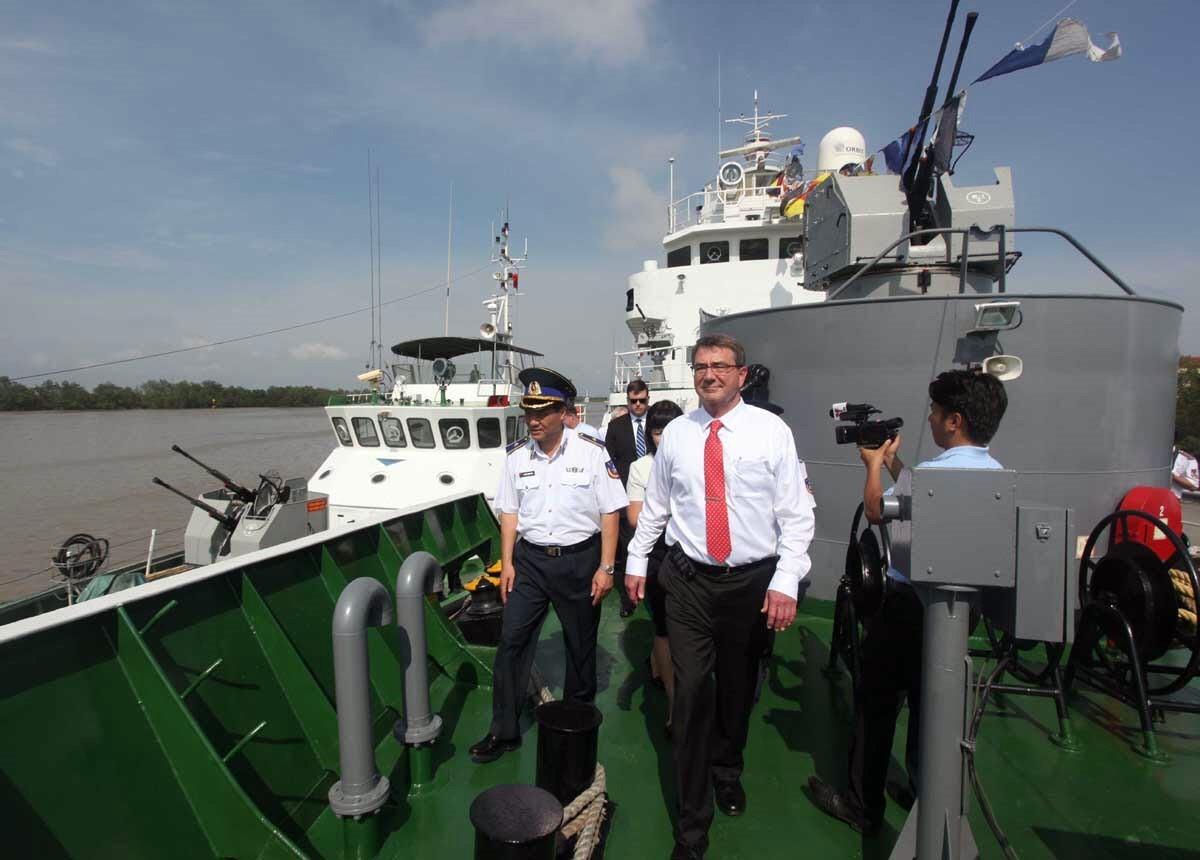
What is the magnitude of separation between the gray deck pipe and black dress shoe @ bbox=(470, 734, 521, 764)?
0.73m

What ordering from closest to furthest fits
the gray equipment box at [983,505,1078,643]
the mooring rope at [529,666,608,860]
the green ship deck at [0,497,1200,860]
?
the gray equipment box at [983,505,1078,643] < the green ship deck at [0,497,1200,860] < the mooring rope at [529,666,608,860]

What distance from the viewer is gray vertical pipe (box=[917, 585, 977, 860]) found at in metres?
1.56

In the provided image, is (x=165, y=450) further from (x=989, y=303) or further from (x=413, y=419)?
(x=989, y=303)

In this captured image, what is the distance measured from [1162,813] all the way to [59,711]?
3683 millimetres

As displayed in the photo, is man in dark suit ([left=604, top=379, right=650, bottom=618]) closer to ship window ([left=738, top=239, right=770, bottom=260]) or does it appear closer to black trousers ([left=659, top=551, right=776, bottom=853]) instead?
black trousers ([left=659, top=551, right=776, bottom=853])

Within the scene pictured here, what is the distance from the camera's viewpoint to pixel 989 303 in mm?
3676

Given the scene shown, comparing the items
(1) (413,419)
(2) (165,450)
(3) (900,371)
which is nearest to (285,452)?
(2) (165,450)

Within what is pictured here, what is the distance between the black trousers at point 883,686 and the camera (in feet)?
6.97

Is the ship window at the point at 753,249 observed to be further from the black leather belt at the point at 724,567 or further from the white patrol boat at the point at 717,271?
the black leather belt at the point at 724,567

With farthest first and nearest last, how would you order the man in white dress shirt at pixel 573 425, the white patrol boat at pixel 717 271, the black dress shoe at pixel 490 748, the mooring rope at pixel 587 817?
the white patrol boat at pixel 717 271, the man in white dress shirt at pixel 573 425, the black dress shoe at pixel 490 748, the mooring rope at pixel 587 817

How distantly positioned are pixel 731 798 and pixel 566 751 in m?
0.70

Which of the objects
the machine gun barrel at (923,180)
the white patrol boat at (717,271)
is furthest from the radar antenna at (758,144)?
the machine gun barrel at (923,180)

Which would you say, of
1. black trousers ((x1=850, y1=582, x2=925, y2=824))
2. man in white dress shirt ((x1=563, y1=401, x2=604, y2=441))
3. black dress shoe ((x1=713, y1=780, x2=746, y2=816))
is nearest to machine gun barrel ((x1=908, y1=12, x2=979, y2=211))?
man in white dress shirt ((x1=563, y1=401, x2=604, y2=441))

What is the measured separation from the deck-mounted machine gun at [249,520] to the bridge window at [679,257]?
11.5 m
